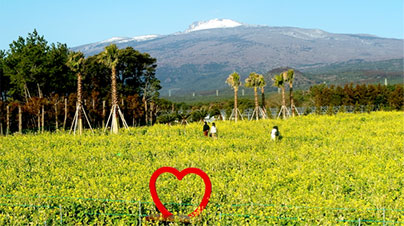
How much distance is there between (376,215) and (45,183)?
12.8 meters

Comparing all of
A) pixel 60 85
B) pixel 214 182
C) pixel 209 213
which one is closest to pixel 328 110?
pixel 60 85

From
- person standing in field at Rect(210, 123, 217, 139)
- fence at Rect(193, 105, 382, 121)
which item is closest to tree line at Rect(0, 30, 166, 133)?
fence at Rect(193, 105, 382, 121)

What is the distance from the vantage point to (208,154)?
2811 cm

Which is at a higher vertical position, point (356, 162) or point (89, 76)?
point (89, 76)

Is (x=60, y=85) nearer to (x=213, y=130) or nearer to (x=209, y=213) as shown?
(x=213, y=130)

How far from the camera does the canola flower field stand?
558 inches

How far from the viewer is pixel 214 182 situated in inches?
743

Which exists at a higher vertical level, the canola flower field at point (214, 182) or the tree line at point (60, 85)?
the tree line at point (60, 85)

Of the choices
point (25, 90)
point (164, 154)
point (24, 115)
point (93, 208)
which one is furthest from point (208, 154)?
point (25, 90)

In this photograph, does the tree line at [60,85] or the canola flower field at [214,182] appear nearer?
the canola flower field at [214,182]

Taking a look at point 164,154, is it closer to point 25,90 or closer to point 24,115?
point 24,115

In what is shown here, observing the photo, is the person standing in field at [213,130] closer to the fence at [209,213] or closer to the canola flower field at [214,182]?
the canola flower field at [214,182]

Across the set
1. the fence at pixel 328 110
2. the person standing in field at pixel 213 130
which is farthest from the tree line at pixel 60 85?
the person standing in field at pixel 213 130

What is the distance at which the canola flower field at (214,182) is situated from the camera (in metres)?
14.2
